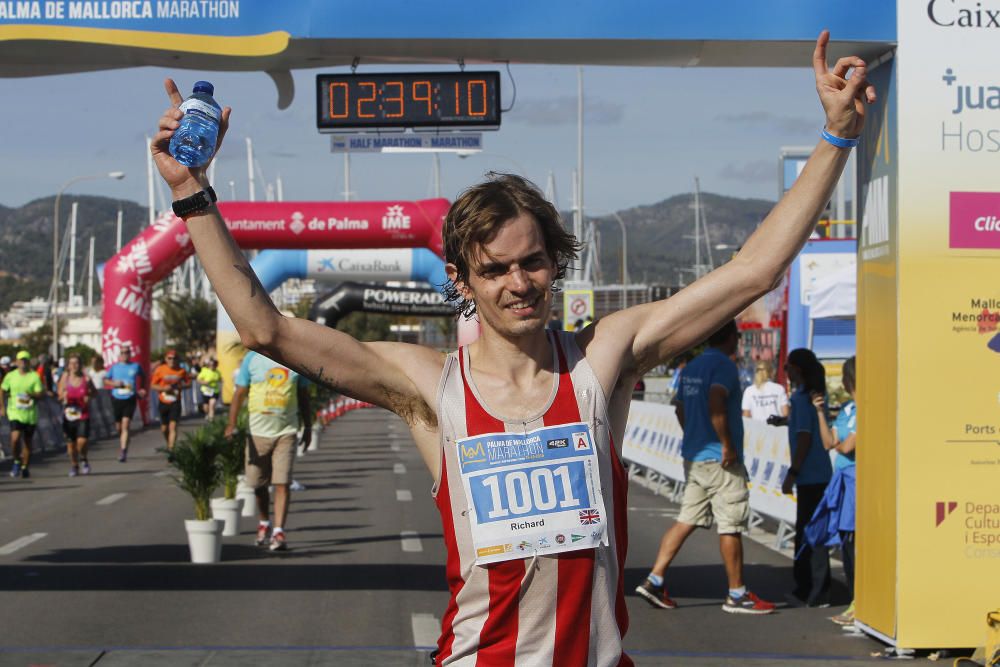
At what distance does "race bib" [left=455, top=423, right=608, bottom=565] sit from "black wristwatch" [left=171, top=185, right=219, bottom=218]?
75 cm

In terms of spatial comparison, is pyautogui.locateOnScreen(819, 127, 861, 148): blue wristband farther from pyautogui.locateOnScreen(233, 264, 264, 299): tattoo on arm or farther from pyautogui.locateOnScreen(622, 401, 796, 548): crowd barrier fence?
pyautogui.locateOnScreen(622, 401, 796, 548): crowd barrier fence

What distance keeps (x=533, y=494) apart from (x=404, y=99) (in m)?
6.65

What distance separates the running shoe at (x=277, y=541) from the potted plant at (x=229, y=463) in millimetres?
619

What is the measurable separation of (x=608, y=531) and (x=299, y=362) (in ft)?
2.55

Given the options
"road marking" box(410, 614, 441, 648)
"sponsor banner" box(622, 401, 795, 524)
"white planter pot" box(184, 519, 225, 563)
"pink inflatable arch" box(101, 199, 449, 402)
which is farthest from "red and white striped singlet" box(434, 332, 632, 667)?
"pink inflatable arch" box(101, 199, 449, 402)

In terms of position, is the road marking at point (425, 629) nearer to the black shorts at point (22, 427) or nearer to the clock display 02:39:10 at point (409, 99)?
the clock display 02:39:10 at point (409, 99)

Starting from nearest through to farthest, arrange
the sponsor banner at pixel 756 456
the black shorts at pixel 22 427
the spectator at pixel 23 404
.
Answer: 1. the sponsor banner at pixel 756 456
2. the spectator at pixel 23 404
3. the black shorts at pixel 22 427

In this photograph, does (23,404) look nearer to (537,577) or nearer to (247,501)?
(247,501)

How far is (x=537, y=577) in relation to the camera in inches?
128

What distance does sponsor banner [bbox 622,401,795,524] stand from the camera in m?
13.5

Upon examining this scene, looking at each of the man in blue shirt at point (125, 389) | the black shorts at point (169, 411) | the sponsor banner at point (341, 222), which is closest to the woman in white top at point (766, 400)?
the sponsor banner at point (341, 222)

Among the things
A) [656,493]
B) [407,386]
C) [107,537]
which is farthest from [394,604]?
[656,493]

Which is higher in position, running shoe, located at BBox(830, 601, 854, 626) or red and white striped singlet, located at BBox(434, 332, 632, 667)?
red and white striped singlet, located at BBox(434, 332, 632, 667)

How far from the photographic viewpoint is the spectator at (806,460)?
1038cm
